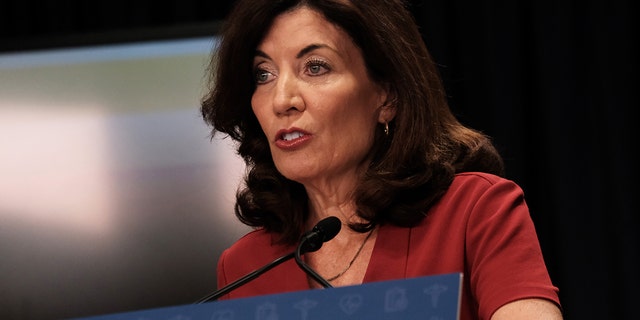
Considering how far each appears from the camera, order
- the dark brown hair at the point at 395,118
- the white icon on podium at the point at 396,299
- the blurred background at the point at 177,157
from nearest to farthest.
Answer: the white icon on podium at the point at 396,299
the dark brown hair at the point at 395,118
the blurred background at the point at 177,157

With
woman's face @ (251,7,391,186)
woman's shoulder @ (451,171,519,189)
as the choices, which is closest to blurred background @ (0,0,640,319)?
woman's face @ (251,7,391,186)

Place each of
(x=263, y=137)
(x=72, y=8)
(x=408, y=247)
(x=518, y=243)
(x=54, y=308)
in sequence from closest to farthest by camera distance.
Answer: (x=518, y=243) < (x=408, y=247) < (x=263, y=137) < (x=54, y=308) < (x=72, y=8)

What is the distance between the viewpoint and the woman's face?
2016 millimetres

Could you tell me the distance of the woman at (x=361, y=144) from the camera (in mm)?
1968

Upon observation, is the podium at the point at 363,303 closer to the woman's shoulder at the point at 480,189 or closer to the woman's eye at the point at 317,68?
the woman's shoulder at the point at 480,189

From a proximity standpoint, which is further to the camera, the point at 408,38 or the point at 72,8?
→ the point at 72,8

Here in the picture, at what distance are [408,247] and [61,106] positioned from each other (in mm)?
1804

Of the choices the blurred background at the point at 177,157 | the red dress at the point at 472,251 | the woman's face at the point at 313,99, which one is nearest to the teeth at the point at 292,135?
the woman's face at the point at 313,99

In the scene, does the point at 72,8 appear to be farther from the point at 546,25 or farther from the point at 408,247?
the point at 408,247

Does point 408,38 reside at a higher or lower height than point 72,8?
lower

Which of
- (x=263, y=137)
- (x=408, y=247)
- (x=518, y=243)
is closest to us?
(x=518, y=243)

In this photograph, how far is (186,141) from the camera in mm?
3410

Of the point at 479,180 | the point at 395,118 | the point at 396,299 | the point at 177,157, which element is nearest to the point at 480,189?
the point at 479,180

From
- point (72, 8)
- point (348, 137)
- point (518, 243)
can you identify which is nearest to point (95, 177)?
point (72, 8)
